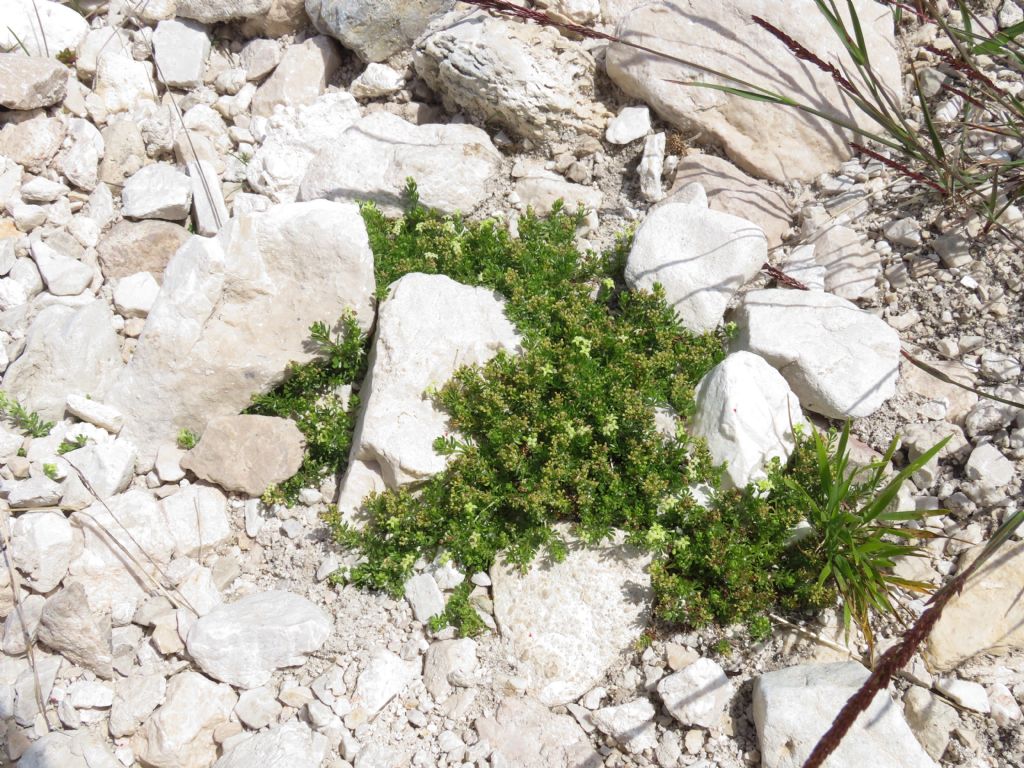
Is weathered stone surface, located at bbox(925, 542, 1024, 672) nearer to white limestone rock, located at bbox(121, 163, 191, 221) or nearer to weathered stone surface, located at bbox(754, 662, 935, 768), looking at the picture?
weathered stone surface, located at bbox(754, 662, 935, 768)

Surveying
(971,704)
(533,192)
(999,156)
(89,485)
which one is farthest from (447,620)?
(999,156)

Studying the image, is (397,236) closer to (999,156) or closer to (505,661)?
(505,661)

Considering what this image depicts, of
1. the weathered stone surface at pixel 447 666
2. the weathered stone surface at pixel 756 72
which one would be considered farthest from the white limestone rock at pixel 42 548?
the weathered stone surface at pixel 756 72

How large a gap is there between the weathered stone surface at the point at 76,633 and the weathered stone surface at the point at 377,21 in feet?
17.6

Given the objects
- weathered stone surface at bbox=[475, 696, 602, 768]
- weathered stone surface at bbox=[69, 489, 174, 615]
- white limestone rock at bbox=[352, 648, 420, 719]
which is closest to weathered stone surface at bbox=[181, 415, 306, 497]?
weathered stone surface at bbox=[69, 489, 174, 615]

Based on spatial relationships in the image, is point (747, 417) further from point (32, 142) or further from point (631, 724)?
point (32, 142)

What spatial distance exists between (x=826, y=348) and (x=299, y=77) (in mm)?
5465

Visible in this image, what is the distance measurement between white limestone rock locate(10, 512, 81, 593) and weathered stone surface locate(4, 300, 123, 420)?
0.97 meters

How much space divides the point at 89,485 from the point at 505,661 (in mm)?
3111

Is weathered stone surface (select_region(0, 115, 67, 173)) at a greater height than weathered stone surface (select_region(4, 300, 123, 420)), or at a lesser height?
greater

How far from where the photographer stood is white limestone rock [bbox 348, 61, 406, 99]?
7586 mm

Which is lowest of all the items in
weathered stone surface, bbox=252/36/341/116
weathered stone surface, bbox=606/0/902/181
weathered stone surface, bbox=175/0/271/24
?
weathered stone surface, bbox=252/36/341/116

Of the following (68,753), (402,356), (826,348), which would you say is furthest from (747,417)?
(68,753)

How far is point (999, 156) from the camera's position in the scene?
6203 millimetres
